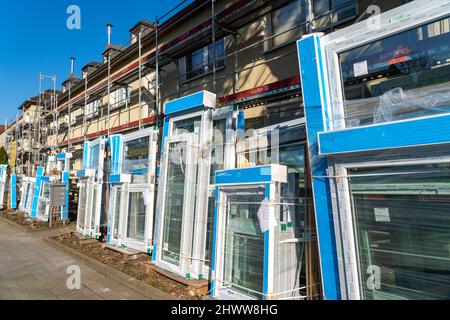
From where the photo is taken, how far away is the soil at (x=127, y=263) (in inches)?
201

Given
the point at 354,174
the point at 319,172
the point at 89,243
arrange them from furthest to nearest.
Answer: the point at 89,243
the point at 319,172
the point at 354,174

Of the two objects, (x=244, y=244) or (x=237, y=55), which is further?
(x=237, y=55)

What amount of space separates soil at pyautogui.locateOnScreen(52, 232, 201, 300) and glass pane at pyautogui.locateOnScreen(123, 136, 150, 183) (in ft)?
6.05

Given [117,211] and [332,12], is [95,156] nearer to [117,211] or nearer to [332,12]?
[117,211]

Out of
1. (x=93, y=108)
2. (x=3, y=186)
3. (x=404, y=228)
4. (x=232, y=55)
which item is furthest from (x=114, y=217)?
(x=3, y=186)

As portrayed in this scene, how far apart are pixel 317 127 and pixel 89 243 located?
7.51 metres

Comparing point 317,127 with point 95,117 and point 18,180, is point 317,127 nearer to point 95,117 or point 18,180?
point 95,117

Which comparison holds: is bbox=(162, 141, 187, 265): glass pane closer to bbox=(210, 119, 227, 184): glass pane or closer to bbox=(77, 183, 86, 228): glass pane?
bbox=(210, 119, 227, 184): glass pane

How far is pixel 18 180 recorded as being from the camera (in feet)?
72.2

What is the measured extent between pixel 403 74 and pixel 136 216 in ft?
20.3

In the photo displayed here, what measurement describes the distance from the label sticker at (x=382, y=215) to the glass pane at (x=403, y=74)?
0.90 meters

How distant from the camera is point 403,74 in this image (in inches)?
138

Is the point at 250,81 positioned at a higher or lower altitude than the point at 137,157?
higher
